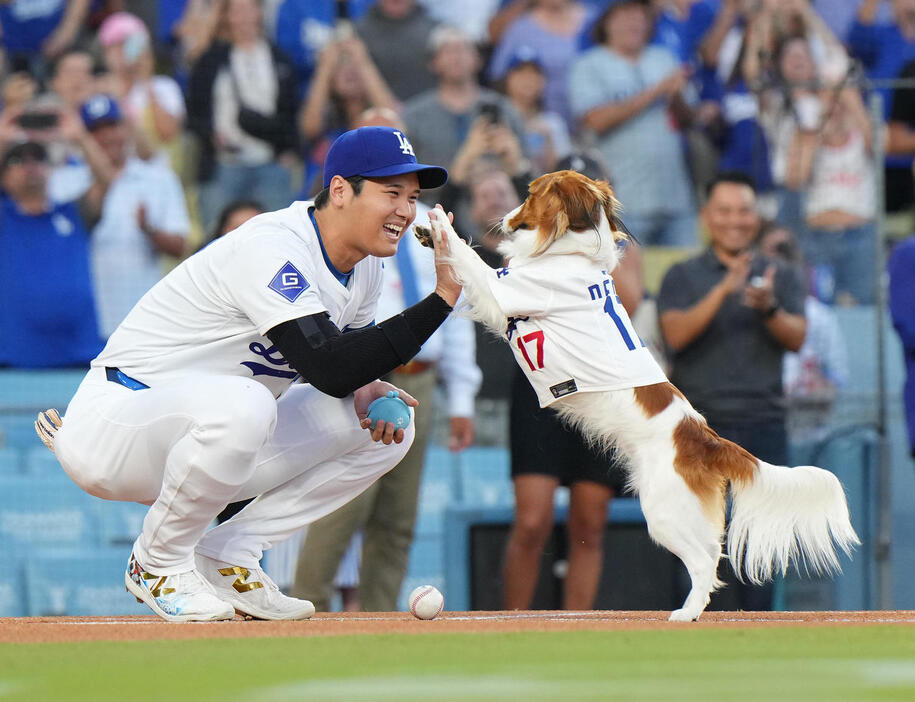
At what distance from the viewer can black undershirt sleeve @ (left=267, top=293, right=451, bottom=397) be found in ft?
12.7

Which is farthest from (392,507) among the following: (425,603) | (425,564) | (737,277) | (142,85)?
(142,85)

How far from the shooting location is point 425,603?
4.18 meters

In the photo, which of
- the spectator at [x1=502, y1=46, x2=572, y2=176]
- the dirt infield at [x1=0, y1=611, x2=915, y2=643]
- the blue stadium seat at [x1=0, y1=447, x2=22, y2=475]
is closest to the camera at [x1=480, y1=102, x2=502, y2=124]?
the spectator at [x1=502, y1=46, x2=572, y2=176]

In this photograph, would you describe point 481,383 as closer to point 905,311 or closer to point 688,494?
point 905,311

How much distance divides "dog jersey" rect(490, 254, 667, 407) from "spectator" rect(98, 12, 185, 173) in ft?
14.0

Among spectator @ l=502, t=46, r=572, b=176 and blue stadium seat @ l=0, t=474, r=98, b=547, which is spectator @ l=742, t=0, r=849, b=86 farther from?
blue stadium seat @ l=0, t=474, r=98, b=547

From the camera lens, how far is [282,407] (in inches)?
173

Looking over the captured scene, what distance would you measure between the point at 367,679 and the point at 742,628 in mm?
1354

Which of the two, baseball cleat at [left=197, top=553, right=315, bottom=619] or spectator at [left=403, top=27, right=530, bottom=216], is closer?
baseball cleat at [left=197, top=553, right=315, bottom=619]

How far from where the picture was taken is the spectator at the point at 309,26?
8227mm

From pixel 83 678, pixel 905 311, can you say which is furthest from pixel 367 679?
pixel 905 311

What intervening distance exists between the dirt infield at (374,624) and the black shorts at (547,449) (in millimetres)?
1255

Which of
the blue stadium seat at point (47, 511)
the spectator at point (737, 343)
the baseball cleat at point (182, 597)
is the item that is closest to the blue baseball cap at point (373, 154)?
the baseball cleat at point (182, 597)

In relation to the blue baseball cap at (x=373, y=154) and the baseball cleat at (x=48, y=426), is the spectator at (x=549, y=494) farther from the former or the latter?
the baseball cleat at (x=48, y=426)
